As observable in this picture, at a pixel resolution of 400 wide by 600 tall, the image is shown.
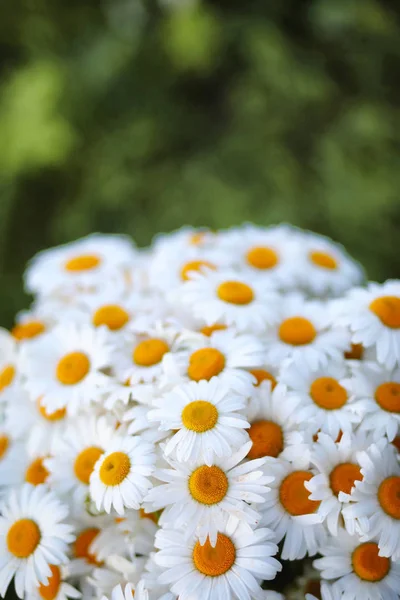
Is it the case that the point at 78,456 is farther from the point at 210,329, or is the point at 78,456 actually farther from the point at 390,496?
the point at 390,496

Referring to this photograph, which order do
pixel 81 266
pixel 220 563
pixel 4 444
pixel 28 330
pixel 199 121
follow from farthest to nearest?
pixel 199 121, pixel 81 266, pixel 28 330, pixel 4 444, pixel 220 563

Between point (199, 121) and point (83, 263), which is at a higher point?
point (83, 263)

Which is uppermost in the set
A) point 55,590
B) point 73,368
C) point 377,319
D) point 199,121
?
point 377,319

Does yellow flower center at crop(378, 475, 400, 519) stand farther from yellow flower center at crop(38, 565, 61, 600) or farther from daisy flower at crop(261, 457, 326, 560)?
yellow flower center at crop(38, 565, 61, 600)

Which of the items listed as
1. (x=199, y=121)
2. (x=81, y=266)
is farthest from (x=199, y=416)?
(x=199, y=121)

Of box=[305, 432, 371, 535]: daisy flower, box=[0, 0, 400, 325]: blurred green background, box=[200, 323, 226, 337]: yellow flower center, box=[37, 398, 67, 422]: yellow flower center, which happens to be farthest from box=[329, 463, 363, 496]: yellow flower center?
box=[0, 0, 400, 325]: blurred green background

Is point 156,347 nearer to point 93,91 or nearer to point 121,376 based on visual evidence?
point 121,376
